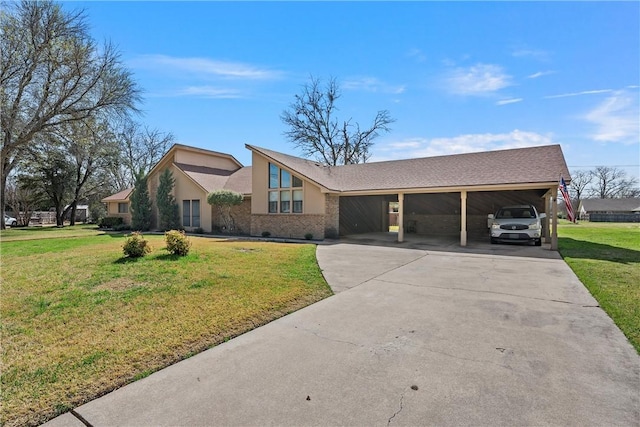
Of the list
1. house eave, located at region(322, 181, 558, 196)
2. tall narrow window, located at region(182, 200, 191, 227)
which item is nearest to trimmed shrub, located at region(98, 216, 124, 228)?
tall narrow window, located at region(182, 200, 191, 227)

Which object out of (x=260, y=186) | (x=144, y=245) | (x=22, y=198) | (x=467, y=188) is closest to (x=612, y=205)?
(x=467, y=188)

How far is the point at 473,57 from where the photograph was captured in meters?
11.5

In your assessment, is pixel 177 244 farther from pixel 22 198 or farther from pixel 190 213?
pixel 22 198

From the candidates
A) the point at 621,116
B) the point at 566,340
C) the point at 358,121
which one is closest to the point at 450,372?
the point at 566,340

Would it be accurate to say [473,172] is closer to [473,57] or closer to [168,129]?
[473,57]

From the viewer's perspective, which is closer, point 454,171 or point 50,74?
point 454,171

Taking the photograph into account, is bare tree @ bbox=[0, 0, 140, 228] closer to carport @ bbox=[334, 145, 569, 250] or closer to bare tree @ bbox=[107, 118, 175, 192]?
carport @ bbox=[334, 145, 569, 250]

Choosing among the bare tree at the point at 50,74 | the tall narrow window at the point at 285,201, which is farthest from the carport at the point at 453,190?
the bare tree at the point at 50,74

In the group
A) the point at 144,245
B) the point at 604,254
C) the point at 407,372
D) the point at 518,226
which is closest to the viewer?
the point at 407,372

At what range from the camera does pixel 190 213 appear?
67.0 feet

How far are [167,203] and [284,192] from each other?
28.6ft

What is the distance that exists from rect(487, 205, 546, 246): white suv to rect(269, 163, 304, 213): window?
924cm

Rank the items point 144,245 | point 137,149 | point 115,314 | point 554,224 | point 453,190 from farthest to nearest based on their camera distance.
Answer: point 137,149 → point 453,190 → point 554,224 → point 144,245 → point 115,314

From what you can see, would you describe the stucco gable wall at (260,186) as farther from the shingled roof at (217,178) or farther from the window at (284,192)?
the shingled roof at (217,178)
